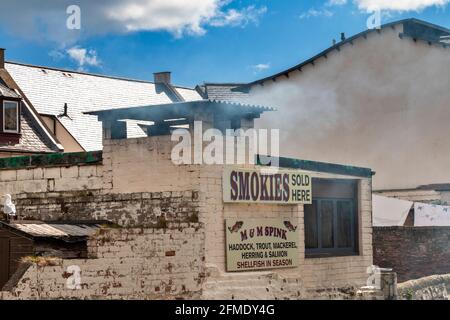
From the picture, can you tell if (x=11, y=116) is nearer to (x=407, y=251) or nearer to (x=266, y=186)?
(x=407, y=251)

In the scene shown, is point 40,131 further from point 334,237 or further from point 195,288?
point 195,288

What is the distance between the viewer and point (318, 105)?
3466 cm

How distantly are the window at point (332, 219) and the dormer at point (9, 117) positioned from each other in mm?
14759

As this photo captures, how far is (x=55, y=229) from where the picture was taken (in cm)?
1889

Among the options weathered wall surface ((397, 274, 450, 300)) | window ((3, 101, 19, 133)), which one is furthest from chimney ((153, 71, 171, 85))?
weathered wall surface ((397, 274, 450, 300))

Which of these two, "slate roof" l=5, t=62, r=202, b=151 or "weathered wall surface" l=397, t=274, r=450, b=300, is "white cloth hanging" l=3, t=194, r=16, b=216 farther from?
"slate roof" l=5, t=62, r=202, b=151

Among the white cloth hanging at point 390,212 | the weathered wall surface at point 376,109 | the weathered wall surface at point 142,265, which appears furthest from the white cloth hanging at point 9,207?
the weathered wall surface at point 376,109

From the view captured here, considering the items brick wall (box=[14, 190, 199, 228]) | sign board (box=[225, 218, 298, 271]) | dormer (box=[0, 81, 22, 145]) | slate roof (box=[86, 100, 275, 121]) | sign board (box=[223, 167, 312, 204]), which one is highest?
dormer (box=[0, 81, 22, 145])

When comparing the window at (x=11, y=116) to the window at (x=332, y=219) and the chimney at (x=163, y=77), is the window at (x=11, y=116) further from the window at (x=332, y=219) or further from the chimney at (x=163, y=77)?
the window at (x=332, y=219)

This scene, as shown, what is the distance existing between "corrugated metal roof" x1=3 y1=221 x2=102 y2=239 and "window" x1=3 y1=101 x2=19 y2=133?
47.1 ft

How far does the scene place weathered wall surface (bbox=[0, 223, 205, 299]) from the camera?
17.3 meters
